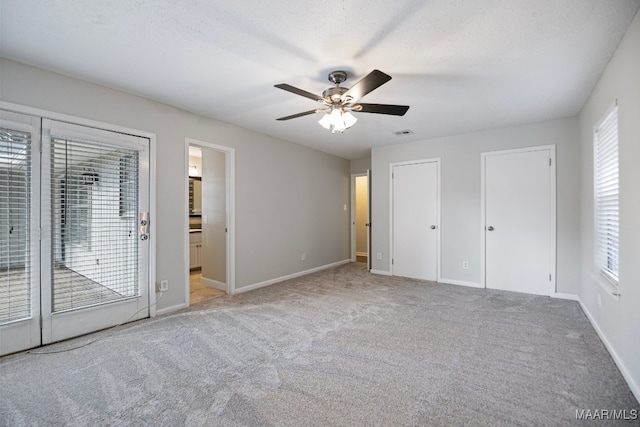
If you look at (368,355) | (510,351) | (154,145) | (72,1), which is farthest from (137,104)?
(510,351)

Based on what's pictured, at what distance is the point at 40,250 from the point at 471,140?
532 cm

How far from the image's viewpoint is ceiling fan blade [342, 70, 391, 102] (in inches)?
77.2

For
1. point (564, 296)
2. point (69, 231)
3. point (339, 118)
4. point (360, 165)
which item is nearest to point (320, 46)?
point (339, 118)

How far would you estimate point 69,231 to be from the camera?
2.63 metres

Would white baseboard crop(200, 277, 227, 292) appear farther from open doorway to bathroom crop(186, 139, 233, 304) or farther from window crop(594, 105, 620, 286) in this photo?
window crop(594, 105, 620, 286)

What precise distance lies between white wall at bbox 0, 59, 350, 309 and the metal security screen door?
20 centimetres

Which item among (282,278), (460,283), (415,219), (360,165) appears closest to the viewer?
(460,283)

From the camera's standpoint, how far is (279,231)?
480cm

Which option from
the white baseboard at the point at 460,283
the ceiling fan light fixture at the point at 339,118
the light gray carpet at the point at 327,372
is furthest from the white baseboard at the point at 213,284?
the white baseboard at the point at 460,283

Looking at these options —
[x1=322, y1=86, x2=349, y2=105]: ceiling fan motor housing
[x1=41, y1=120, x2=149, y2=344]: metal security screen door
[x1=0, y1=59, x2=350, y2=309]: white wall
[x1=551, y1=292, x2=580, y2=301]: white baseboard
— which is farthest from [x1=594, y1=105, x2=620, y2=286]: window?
[x1=41, y1=120, x2=149, y2=344]: metal security screen door

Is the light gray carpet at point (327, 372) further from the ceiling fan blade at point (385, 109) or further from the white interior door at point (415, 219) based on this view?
the ceiling fan blade at point (385, 109)

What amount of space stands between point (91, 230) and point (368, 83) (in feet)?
9.35

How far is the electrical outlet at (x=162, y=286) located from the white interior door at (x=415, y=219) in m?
3.63

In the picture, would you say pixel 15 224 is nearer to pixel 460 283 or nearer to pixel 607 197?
pixel 607 197
